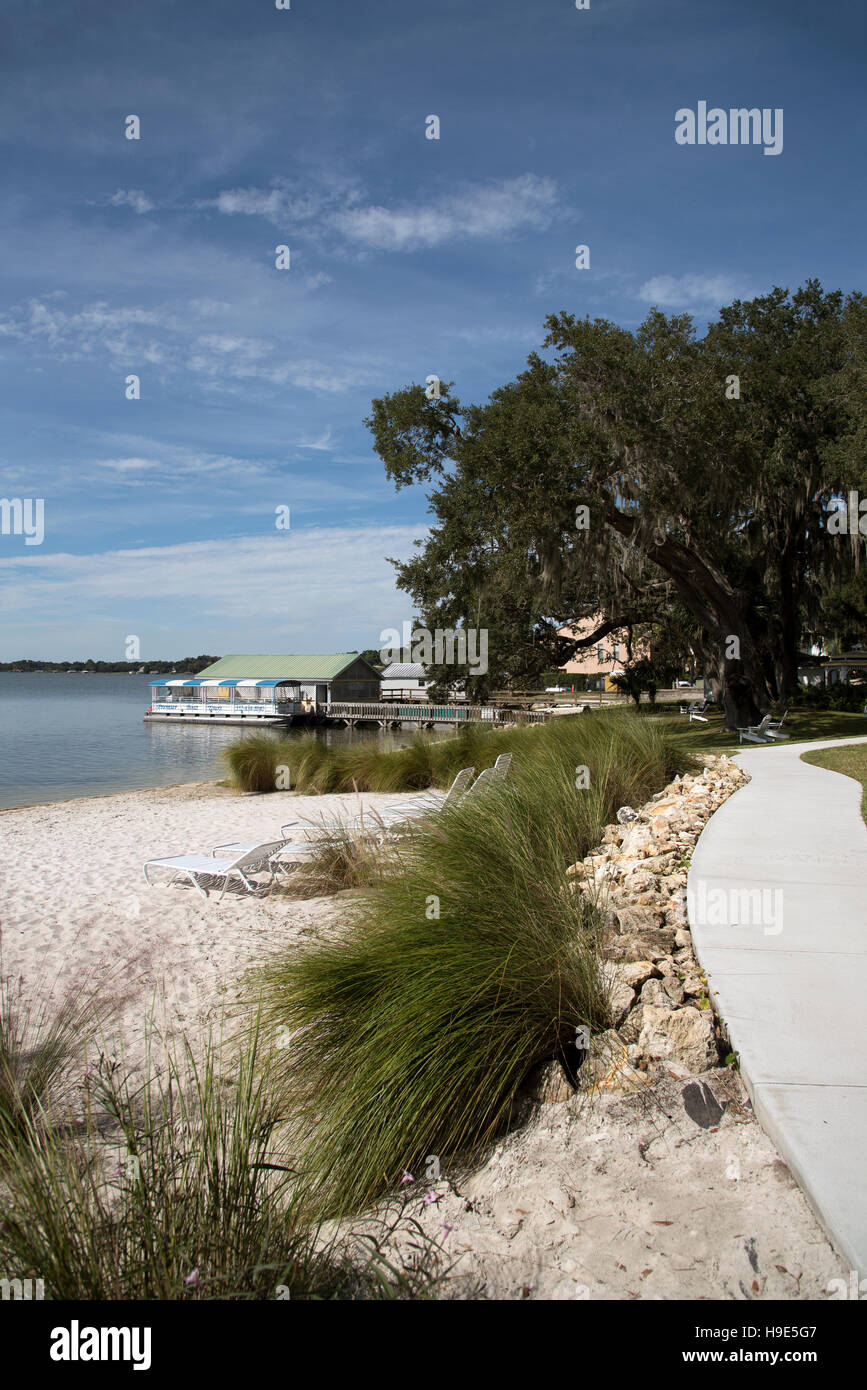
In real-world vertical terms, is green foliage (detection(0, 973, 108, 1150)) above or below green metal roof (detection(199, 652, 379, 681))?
below

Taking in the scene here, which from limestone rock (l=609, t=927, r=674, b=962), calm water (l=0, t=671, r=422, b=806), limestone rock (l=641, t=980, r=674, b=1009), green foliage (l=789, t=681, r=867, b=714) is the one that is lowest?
calm water (l=0, t=671, r=422, b=806)

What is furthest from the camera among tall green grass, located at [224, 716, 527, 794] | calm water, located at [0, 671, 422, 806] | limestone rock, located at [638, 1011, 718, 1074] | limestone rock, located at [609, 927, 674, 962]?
calm water, located at [0, 671, 422, 806]

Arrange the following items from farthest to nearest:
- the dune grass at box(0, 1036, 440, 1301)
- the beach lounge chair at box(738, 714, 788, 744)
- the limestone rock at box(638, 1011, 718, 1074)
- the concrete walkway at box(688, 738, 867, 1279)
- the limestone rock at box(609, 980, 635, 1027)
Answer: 1. the beach lounge chair at box(738, 714, 788, 744)
2. the limestone rock at box(609, 980, 635, 1027)
3. the limestone rock at box(638, 1011, 718, 1074)
4. the concrete walkway at box(688, 738, 867, 1279)
5. the dune grass at box(0, 1036, 440, 1301)

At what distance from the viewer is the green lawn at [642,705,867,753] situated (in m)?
19.3

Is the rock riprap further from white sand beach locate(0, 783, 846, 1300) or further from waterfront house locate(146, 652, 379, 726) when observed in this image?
waterfront house locate(146, 652, 379, 726)

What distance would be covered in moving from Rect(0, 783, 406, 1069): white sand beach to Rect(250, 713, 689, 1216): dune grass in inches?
28.1

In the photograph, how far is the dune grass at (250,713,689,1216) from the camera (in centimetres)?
320

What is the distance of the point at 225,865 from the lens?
8648 mm

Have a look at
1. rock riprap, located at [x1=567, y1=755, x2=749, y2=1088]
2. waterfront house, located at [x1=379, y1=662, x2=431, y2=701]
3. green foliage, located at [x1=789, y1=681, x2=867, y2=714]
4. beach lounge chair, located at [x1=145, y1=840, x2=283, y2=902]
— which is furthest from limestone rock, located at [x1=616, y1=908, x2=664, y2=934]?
waterfront house, located at [x1=379, y1=662, x2=431, y2=701]

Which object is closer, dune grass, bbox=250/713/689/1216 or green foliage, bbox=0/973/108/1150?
dune grass, bbox=250/713/689/1216

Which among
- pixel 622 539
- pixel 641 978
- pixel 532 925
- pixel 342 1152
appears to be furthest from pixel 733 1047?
pixel 622 539

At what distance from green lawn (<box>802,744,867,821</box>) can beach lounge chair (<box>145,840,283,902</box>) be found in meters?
7.50

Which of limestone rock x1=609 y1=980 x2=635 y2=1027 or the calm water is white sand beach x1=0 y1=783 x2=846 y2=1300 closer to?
limestone rock x1=609 y1=980 x2=635 y2=1027
